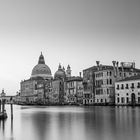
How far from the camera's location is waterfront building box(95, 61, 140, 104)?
255 feet

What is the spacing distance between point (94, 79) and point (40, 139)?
6785cm

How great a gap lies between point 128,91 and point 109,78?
8.76 meters

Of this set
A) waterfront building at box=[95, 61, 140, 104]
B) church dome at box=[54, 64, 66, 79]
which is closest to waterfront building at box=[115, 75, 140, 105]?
waterfront building at box=[95, 61, 140, 104]

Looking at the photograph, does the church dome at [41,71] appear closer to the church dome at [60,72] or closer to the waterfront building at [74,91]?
the church dome at [60,72]

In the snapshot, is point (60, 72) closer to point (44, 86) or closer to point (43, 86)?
point (43, 86)

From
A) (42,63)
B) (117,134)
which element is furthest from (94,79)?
(42,63)

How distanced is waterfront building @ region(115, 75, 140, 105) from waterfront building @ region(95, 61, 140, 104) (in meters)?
4.11

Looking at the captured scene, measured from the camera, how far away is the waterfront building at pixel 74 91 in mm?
97363

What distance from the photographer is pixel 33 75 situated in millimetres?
172750

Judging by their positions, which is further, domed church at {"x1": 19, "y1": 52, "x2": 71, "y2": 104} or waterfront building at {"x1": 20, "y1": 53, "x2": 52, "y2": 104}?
waterfront building at {"x1": 20, "y1": 53, "x2": 52, "y2": 104}

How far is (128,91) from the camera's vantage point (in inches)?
2776

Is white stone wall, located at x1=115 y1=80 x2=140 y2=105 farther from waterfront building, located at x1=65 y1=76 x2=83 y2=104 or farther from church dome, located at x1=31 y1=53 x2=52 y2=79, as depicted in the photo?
church dome, located at x1=31 y1=53 x2=52 y2=79

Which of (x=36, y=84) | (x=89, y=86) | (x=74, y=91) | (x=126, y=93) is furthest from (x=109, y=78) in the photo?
(x=36, y=84)

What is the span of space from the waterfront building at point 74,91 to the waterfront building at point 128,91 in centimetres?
2306
